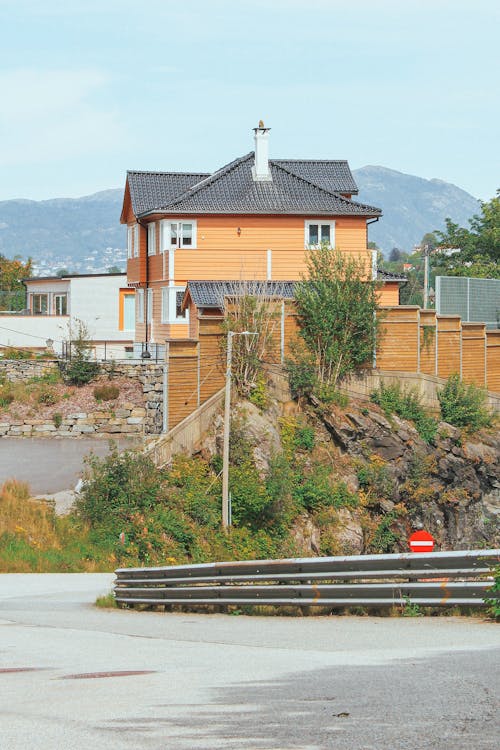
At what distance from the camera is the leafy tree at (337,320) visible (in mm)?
41000

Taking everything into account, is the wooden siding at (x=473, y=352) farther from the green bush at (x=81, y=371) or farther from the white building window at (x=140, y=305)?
the white building window at (x=140, y=305)

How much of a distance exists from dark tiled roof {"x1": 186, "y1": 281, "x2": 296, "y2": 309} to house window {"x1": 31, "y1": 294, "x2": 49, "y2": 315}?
85.2 feet

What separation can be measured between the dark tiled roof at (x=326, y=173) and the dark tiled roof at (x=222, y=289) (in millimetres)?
10176

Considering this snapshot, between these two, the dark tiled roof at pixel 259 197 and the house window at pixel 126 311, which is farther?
the house window at pixel 126 311

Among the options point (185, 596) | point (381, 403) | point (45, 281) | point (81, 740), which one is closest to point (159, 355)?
point (381, 403)

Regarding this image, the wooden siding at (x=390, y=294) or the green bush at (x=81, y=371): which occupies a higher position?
the wooden siding at (x=390, y=294)

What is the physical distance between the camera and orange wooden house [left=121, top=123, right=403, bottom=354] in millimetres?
49250

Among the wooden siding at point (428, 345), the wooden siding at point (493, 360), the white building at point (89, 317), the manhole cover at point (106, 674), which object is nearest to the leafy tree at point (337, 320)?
the wooden siding at point (428, 345)

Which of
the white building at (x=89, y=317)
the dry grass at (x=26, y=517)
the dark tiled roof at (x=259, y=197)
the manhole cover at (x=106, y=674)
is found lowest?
the dry grass at (x=26, y=517)

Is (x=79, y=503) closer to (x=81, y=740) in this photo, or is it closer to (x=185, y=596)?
(x=185, y=596)

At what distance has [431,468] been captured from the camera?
A: 40594mm

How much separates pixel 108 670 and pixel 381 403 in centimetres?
3263

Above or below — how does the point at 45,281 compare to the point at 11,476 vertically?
above

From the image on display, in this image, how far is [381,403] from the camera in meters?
41.8
